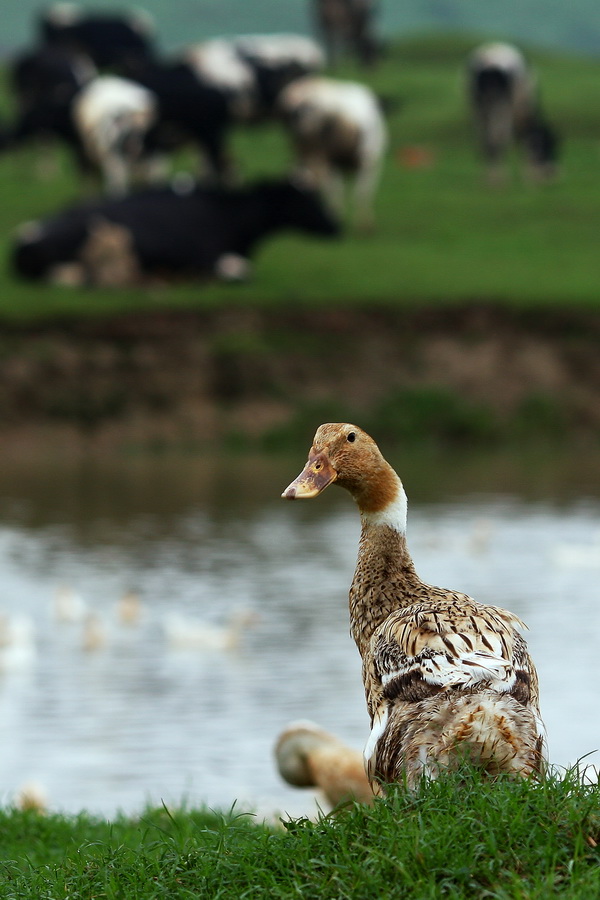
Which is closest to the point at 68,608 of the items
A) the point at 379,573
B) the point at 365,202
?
the point at 379,573

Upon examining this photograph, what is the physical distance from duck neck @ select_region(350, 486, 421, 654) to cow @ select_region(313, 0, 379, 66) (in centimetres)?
4287

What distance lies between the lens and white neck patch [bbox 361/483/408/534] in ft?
16.9

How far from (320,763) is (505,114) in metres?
28.5

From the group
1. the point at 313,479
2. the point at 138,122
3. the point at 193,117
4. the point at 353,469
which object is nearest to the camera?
the point at 313,479

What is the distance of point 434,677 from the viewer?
4441 millimetres

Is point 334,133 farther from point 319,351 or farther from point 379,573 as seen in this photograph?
point 379,573

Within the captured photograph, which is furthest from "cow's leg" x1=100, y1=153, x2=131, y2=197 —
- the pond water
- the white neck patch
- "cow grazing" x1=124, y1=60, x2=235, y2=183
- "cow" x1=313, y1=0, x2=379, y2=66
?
the white neck patch

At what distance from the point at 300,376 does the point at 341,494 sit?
2.85m

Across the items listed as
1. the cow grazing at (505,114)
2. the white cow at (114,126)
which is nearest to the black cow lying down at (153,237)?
the white cow at (114,126)

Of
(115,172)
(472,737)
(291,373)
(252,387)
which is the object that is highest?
(115,172)

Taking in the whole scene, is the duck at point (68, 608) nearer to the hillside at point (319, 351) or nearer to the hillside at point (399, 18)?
the hillside at point (319, 351)

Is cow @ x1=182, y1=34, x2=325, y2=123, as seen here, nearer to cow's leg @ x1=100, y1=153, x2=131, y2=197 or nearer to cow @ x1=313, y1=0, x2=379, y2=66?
cow's leg @ x1=100, y1=153, x2=131, y2=197

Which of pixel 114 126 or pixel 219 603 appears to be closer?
pixel 219 603

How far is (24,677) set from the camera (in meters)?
11.2
